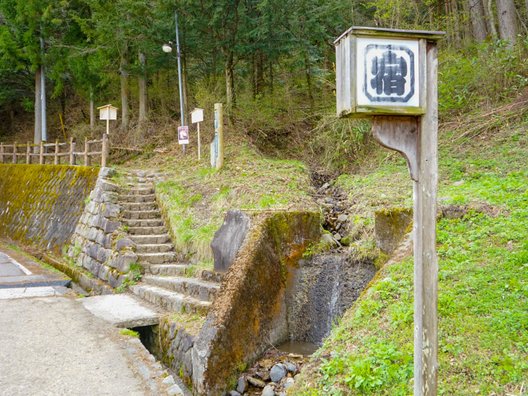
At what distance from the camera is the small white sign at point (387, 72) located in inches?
98.5

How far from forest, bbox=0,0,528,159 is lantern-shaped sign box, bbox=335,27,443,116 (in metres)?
8.53

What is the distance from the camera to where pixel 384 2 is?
1193 cm

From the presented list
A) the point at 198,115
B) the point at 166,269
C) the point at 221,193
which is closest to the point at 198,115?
the point at 198,115

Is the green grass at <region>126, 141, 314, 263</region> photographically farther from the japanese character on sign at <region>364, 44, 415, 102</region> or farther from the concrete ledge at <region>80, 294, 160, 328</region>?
the japanese character on sign at <region>364, 44, 415, 102</region>

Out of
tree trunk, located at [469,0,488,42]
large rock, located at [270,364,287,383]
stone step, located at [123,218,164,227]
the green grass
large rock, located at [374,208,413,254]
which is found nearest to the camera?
large rock, located at [270,364,287,383]

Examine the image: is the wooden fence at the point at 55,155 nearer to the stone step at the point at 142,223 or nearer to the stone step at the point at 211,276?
the stone step at the point at 142,223

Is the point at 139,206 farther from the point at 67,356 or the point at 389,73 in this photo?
the point at 389,73

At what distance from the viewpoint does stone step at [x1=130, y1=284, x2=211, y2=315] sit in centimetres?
645

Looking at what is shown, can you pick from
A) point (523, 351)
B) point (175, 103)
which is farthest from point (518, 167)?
point (175, 103)

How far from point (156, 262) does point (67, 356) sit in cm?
364

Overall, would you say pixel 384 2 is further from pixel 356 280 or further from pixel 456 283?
pixel 456 283

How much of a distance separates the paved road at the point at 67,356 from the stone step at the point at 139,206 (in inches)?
128

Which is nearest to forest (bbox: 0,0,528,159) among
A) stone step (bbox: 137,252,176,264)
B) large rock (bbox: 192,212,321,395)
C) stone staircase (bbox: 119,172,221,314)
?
stone staircase (bbox: 119,172,221,314)

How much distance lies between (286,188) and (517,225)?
477cm
